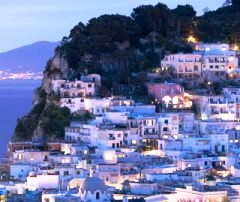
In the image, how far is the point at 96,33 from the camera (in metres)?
68.4

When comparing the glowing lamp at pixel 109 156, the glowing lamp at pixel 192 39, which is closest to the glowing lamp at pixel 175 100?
the glowing lamp at pixel 109 156

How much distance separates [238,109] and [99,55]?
883 centimetres

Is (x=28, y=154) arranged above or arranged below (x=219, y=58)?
below

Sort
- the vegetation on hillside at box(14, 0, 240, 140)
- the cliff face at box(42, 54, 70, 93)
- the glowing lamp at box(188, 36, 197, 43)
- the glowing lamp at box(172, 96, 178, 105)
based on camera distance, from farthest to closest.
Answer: the glowing lamp at box(188, 36, 197, 43) → the cliff face at box(42, 54, 70, 93) → the vegetation on hillside at box(14, 0, 240, 140) → the glowing lamp at box(172, 96, 178, 105)

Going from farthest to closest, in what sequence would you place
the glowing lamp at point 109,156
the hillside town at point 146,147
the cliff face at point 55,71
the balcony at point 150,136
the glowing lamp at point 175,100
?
the cliff face at point 55,71
the glowing lamp at point 175,100
the balcony at point 150,136
the glowing lamp at point 109,156
the hillside town at point 146,147

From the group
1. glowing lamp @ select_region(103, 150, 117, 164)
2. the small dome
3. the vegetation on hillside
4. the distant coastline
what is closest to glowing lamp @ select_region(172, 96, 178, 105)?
the vegetation on hillside

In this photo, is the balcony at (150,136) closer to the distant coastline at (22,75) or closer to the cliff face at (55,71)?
the cliff face at (55,71)

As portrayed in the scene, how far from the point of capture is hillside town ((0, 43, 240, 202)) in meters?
47.2

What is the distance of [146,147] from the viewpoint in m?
57.2

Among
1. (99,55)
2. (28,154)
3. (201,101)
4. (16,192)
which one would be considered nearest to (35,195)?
(16,192)

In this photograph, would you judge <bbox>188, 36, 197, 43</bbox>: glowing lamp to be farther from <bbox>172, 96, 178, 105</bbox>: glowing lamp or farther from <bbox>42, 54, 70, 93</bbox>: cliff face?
<bbox>172, 96, 178, 105</bbox>: glowing lamp

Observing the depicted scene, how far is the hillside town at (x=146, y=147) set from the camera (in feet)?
155

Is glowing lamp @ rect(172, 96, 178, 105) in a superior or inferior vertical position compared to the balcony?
superior

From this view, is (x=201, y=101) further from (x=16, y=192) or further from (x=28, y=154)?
(x=16, y=192)
